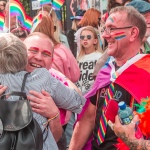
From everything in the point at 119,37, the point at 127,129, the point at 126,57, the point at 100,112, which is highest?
the point at 119,37

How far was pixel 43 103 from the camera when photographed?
2.79 meters

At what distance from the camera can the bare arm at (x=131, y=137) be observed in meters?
2.50

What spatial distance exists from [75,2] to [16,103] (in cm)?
619

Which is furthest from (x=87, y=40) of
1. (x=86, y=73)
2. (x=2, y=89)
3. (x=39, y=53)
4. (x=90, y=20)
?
(x=2, y=89)

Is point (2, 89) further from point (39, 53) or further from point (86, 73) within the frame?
point (86, 73)

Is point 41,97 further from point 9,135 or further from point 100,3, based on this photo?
point 100,3

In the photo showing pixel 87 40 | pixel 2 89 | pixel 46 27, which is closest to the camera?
pixel 2 89

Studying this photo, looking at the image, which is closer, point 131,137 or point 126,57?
point 131,137

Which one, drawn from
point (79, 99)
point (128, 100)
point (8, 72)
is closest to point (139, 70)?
point (128, 100)

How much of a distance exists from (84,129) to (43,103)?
888 mm

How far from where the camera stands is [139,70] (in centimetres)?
304

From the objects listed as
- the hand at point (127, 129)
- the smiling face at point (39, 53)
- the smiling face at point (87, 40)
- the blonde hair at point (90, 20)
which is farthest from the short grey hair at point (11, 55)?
the blonde hair at point (90, 20)

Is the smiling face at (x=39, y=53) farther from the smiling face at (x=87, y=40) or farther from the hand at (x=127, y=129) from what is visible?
the smiling face at (x=87, y=40)

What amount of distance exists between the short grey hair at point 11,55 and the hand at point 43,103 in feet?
0.64
